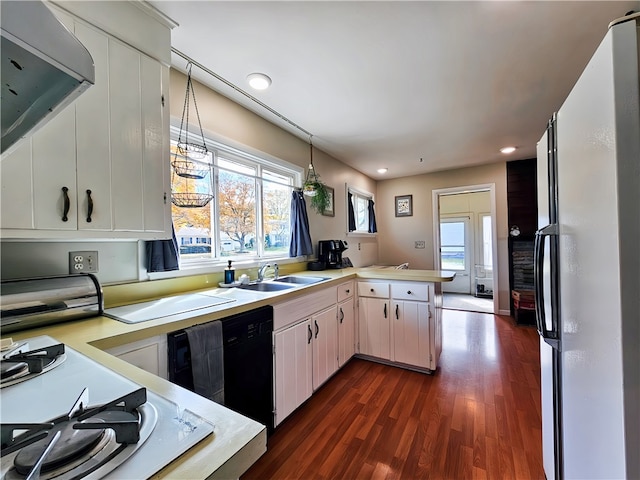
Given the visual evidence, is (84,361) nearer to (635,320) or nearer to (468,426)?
(635,320)

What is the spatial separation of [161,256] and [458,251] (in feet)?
19.9

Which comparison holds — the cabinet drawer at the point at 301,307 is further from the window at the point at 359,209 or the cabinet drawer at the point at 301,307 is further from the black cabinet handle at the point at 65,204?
the window at the point at 359,209

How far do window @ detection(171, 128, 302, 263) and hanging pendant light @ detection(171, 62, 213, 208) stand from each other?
16mm

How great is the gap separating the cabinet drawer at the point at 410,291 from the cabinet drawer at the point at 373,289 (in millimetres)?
70

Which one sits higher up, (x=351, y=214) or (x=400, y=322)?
A: (x=351, y=214)

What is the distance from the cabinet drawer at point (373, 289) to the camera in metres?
2.62

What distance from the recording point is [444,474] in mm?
1437

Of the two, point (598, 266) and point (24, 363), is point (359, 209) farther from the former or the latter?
point (24, 363)

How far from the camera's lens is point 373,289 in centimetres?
269

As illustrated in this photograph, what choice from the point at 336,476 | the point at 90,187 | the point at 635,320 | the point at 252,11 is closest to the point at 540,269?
the point at 635,320

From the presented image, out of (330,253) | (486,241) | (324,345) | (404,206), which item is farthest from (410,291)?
(486,241)

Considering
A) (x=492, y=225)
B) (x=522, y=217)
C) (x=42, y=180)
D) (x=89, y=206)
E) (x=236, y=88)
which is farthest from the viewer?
(x=492, y=225)

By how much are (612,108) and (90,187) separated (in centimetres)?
179

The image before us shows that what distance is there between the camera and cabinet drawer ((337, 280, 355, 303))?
2504mm
